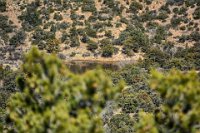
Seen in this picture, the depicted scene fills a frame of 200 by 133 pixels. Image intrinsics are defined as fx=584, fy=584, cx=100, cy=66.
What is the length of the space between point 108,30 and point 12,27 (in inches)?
864

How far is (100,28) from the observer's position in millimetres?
132500

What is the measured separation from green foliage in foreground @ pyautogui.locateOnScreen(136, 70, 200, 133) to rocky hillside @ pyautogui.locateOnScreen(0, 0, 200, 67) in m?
87.9

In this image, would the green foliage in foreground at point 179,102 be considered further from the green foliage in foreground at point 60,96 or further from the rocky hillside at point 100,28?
the rocky hillside at point 100,28

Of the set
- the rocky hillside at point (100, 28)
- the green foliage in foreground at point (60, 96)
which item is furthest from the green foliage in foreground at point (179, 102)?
the rocky hillside at point (100, 28)

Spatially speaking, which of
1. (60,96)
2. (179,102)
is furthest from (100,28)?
(179,102)

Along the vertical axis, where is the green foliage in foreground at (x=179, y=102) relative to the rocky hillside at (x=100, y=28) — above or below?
above

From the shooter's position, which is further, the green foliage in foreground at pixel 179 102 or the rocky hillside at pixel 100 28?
the rocky hillside at pixel 100 28

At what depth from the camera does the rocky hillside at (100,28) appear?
124 meters

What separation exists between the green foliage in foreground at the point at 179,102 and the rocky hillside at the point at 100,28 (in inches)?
3460

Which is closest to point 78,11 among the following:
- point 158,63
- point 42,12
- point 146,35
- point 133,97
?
point 42,12

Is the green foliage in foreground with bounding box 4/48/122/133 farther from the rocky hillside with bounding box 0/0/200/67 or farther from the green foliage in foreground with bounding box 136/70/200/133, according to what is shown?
the rocky hillside with bounding box 0/0/200/67

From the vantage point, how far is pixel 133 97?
8062 centimetres

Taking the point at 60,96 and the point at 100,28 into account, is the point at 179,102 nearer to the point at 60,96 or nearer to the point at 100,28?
the point at 60,96

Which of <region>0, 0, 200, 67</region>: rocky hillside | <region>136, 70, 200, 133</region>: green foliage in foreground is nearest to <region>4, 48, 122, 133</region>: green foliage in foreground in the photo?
A: <region>136, 70, 200, 133</region>: green foliage in foreground
